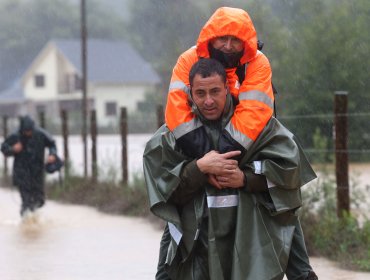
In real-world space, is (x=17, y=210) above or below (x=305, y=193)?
below

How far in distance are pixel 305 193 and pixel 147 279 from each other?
110 inches

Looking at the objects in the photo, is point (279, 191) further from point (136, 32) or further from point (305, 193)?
point (136, 32)

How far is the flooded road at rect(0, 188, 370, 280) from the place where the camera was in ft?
29.6

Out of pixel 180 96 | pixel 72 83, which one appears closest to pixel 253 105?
pixel 180 96

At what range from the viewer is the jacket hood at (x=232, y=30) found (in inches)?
190

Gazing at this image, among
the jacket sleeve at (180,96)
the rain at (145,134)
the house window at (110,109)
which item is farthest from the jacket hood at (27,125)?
the house window at (110,109)

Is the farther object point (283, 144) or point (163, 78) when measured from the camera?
point (163, 78)

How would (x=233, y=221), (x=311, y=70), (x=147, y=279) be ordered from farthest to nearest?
(x=311, y=70)
(x=147, y=279)
(x=233, y=221)

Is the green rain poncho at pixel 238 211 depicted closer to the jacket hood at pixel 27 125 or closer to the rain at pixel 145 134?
the rain at pixel 145 134

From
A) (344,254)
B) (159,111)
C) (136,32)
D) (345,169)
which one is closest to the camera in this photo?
(344,254)

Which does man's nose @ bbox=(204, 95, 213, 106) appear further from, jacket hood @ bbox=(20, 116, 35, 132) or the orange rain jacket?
jacket hood @ bbox=(20, 116, 35, 132)

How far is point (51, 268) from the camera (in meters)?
9.46

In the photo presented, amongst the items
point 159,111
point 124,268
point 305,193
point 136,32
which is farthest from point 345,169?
point 136,32

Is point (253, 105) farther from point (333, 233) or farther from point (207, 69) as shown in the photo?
point (333, 233)
